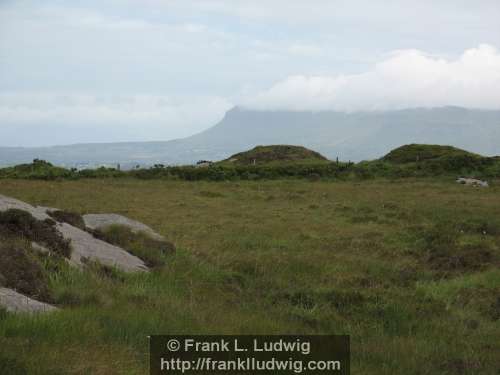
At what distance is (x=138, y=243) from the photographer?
544 inches

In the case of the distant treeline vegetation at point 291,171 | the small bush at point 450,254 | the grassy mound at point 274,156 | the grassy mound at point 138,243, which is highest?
the grassy mound at point 274,156

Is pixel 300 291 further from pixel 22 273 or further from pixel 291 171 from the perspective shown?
pixel 291 171

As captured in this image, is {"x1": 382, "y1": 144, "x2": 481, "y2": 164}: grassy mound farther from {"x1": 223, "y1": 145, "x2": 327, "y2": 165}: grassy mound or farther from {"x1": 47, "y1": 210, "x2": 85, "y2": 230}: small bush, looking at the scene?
{"x1": 47, "y1": 210, "x2": 85, "y2": 230}: small bush

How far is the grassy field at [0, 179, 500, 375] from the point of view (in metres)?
6.35

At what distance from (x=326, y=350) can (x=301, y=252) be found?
877 centimetres

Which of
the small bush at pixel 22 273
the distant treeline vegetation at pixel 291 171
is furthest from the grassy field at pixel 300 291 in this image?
the distant treeline vegetation at pixel 291 171

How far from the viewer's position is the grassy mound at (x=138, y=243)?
42.2 feet

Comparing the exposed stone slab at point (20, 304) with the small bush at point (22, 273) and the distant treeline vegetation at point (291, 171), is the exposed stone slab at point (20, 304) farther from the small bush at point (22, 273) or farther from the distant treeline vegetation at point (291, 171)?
the distant treeline vegetation at point (291, 171)

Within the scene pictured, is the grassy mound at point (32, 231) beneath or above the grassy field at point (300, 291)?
above

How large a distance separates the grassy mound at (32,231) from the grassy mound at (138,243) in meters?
2.09

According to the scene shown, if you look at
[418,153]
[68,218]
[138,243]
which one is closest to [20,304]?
[138,243]

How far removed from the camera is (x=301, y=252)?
15969 millimetres

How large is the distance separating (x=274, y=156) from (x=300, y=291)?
2150 inches

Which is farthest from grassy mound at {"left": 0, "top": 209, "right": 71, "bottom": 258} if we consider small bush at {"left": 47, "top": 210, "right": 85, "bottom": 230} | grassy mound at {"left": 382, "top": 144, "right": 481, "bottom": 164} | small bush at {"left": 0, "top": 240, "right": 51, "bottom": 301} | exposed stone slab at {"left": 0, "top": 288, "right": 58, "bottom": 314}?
grassy mound at {"left": 382, "top": 144, "right": 481, "bottom": 164}
